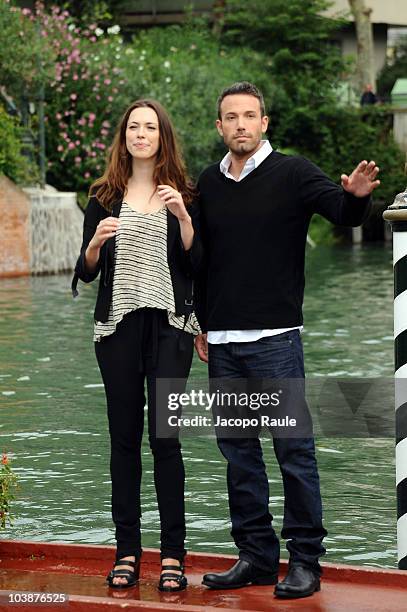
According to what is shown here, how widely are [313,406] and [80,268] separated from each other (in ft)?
22.0

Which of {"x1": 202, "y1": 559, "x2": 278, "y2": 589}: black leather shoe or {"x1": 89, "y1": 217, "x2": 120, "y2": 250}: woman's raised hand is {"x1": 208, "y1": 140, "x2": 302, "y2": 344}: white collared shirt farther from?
{"x1": 202, "y1": 559, "x2": 278, "y2": 589}: black leather shoe

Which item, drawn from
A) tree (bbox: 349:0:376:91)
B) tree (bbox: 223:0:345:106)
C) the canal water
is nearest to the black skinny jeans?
the canal water

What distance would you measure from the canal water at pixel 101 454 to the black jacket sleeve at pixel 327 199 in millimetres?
2067

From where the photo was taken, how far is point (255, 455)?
6402 mm

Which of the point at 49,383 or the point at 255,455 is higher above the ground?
the point at 255,455

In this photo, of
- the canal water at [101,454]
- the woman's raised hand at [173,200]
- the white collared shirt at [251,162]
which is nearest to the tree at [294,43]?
the canal water at [101,454]

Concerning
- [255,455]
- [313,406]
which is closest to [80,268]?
[255,455]

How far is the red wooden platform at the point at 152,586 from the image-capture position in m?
5.98

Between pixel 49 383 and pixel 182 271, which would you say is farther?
pixel 49 383

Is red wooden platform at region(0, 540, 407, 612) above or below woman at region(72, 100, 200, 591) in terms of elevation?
below

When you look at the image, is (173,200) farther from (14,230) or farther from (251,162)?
(14,230)

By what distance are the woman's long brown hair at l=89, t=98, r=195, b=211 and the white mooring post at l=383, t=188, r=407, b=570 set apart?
2.63ft

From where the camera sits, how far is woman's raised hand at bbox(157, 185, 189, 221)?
6184mm

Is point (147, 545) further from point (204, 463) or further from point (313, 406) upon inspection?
point (313, 406)
